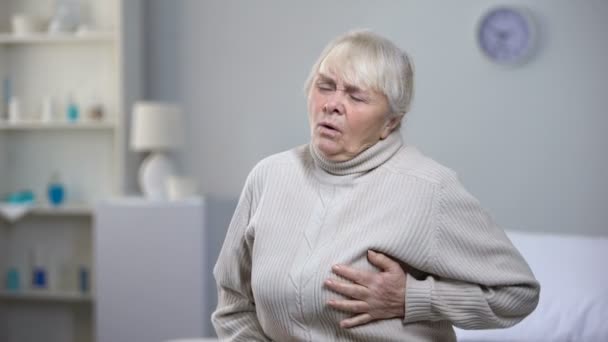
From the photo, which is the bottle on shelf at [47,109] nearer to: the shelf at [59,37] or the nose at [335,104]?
the shelf at [59,37]

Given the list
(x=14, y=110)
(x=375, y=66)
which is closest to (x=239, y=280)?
(x=375, y=66)

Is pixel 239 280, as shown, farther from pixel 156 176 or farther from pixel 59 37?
pixel 59 37

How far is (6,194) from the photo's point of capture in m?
4.13

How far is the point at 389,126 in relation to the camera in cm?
147

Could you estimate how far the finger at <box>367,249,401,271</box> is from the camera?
137 centimetres

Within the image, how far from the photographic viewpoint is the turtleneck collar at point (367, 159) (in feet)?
4.72

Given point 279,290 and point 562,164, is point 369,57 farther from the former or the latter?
point 562,164

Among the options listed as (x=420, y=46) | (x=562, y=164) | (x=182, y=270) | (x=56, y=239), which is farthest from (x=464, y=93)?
(x=56, y=239)

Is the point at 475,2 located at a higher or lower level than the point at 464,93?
higher

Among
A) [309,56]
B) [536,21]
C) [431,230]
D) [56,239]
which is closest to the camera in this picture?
[431,230]

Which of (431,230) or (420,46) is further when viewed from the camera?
(420,46)

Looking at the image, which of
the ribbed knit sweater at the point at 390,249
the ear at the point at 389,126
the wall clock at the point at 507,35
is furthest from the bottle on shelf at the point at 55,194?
the ear at the point at 389,126

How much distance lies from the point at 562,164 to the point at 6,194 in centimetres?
285

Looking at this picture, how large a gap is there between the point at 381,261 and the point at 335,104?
301 mm
